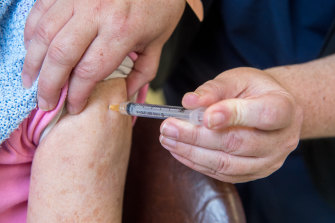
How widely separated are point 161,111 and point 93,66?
0.15 m

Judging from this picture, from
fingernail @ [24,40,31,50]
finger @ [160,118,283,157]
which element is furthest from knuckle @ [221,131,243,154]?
fingernail @ [24,40,31,50]

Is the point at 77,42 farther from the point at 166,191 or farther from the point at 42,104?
the point at 166,191

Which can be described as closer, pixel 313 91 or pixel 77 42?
pixel 77 42

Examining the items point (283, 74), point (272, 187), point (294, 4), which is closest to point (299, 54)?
point (294, 4)

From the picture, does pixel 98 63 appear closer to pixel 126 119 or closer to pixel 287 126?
pixel 126 119

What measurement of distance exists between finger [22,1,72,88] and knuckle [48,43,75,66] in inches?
1.1

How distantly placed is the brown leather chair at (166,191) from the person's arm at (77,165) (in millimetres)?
186

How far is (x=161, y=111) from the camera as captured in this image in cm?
63

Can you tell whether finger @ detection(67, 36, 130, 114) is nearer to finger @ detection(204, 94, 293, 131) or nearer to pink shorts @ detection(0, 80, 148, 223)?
pink shorts @ detection(0, 80, 148, 223)

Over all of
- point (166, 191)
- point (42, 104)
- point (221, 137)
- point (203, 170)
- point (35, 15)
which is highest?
point (35, 15)

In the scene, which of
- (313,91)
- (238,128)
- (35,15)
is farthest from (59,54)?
(313,91)

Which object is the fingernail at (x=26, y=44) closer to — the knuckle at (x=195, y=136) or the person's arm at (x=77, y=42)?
the person's arm at (x=77, y=42)

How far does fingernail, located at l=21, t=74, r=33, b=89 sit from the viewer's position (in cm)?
61

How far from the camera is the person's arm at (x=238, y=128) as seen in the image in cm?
52
